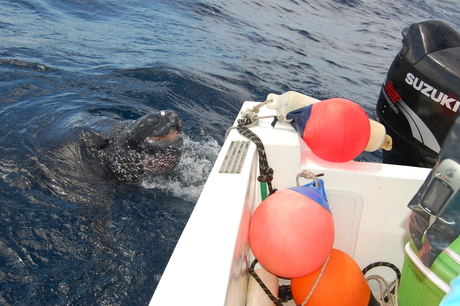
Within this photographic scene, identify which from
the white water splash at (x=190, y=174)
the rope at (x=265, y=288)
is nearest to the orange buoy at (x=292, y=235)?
the rope at (x=265, y=288)

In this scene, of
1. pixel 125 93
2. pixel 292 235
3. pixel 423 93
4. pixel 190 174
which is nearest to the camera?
pixel 292 235

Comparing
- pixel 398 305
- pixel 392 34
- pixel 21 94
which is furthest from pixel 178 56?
pixel 392 34

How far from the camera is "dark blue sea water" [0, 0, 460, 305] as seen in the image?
103 inches

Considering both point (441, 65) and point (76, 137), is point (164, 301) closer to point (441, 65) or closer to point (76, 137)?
point (441, 65)

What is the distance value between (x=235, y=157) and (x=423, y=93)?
2.01m

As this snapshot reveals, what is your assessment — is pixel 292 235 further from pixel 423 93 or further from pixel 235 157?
pixel 423 93

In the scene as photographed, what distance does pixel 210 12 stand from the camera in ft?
37.3

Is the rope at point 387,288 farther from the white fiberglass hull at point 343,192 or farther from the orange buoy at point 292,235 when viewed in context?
the orange buoy at point 292,235

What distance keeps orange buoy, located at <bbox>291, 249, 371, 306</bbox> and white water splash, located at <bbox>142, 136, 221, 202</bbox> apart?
1.98m

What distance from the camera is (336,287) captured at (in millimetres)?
1714

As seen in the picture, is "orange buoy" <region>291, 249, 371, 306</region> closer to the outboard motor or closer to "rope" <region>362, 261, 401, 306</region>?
"rope" <region>362, 261, 401, 306</region>

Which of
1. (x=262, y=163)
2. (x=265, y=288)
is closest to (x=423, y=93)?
(x=262, y=163)

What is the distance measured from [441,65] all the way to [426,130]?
56 cm

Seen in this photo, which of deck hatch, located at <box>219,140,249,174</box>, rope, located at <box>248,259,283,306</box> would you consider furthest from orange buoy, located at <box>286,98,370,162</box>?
rope, located at <box>248,259,283,306</box>
